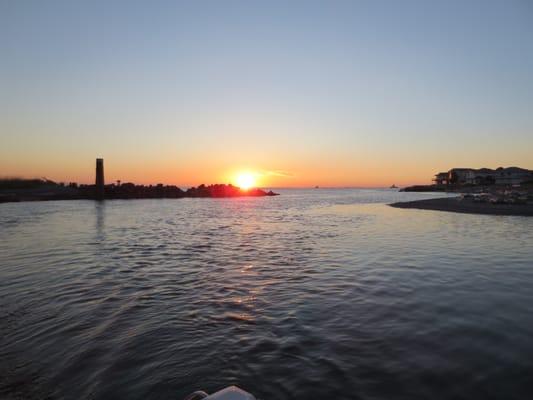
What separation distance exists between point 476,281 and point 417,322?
4936 mm

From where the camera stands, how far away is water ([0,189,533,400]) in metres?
5.27

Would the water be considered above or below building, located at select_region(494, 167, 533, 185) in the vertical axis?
below

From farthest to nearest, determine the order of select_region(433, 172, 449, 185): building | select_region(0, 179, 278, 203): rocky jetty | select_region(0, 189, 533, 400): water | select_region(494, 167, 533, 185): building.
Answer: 1. select_region(433, 172, 449, 185): building
2. select_region(494, 167, 533, 185): building
3. select_region(0, 179, 278, 203): rocky jetty
4. select_region(0, 189, 533, 400): water

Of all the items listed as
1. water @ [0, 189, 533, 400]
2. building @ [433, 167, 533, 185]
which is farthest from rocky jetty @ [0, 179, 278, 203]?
building @ [433, 167, 533, 185]

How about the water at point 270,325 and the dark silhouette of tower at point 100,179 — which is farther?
the dark silhouette of tower at point 100,179

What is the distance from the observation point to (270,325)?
7.57 meters

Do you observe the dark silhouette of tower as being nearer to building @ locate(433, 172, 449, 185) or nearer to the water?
the water

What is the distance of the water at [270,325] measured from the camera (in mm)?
5266

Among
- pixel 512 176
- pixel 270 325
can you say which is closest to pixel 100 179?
pixel 270 325

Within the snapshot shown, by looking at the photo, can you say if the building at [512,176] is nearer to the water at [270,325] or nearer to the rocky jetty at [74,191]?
the rocky jetty at [74,191]

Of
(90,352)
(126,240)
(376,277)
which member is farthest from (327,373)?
(126,240)

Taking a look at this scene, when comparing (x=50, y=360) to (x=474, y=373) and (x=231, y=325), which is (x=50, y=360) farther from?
(x=474, y=373)

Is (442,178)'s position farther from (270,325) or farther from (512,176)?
(270,325)

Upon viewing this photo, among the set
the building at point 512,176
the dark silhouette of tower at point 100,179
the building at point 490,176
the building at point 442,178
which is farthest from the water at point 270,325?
the building at point 442,178
